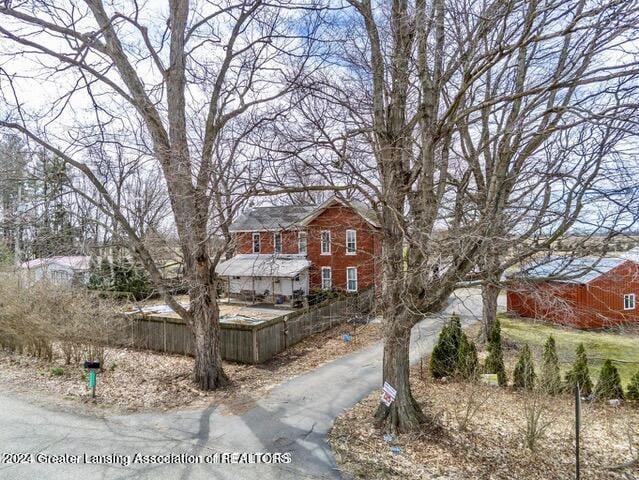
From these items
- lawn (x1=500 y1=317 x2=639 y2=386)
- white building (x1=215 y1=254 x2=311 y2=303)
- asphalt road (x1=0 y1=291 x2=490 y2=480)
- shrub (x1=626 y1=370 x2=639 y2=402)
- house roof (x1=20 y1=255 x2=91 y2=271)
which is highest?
house roof (x1=20 y1=255 x2=91 y2=271)

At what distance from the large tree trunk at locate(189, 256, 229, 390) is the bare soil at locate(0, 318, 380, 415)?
0.34 m

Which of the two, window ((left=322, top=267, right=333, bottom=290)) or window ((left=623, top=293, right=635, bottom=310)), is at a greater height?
window ((left=322, top=267, right=333, bottom=290))

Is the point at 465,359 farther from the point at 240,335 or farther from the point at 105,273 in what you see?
the point at 105,273

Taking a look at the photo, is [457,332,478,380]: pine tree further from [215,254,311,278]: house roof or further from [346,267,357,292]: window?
[215,254,311,278]: house roof

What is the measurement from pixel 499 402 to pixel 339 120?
768 cm

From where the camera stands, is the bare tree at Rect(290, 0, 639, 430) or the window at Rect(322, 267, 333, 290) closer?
the bare tree at Rect(290, 0, 639, 430)

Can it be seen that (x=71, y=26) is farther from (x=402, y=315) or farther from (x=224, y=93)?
(x=402, y=315)

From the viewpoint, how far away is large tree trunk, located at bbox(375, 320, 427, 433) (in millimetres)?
6707

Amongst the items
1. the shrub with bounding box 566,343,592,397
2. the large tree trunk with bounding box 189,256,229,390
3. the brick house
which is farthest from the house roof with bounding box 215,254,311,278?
the shrub with bounding box 566,343,592,397

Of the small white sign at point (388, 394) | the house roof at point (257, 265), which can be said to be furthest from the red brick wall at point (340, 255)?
the small white sign at point (388, 394)

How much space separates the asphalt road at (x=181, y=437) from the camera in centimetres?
552

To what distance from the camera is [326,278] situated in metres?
23.9

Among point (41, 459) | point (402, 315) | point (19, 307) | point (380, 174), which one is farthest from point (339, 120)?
point (19, 307)

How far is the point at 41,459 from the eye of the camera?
19.1 feet
